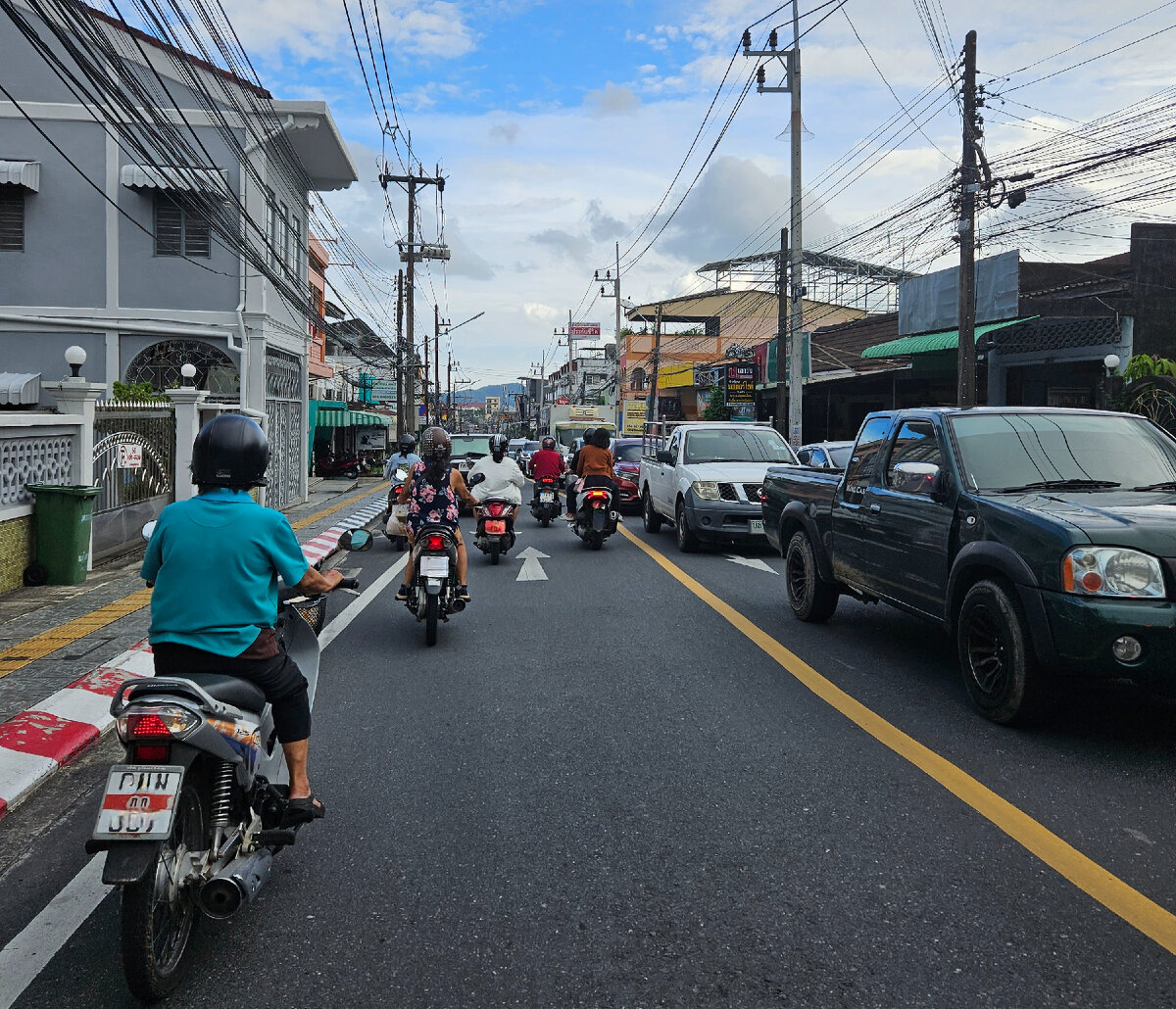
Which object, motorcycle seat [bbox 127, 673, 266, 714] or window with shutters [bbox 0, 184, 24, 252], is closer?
motorcycle seat [bbox 127, 673, 266, 714]

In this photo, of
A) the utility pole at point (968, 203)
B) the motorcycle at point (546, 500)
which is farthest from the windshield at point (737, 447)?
the utility pole at point (968, 203)

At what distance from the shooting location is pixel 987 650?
222 inches

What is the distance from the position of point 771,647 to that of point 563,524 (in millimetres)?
11845

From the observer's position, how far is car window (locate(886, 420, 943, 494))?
653 centimetres

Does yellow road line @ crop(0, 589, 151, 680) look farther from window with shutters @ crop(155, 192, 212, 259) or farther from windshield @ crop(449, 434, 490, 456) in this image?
windshield @ crop(449, 434, 490, 456)

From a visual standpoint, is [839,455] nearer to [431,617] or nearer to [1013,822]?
[431,617]

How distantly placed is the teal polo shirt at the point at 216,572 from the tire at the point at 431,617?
14.2ft

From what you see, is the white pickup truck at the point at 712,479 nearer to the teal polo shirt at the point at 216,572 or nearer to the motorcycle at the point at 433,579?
the motorcycle at the point at 433,579

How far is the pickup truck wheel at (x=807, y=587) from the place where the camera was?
27.7 ft

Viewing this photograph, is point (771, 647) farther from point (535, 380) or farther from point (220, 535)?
point (535, 380)

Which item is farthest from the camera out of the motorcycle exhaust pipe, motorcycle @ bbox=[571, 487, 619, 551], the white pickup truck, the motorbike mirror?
motorcycle @ bbox=[571, 487, 619, 551]

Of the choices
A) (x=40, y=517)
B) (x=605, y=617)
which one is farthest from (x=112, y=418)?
(x=605, y=617)

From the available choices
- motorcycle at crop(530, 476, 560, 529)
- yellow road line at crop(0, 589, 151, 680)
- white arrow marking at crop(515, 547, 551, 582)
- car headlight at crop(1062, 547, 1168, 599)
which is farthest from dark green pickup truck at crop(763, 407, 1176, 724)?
motorcycle at crop(530, 476, 560, 529)

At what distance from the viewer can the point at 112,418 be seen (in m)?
12.9
